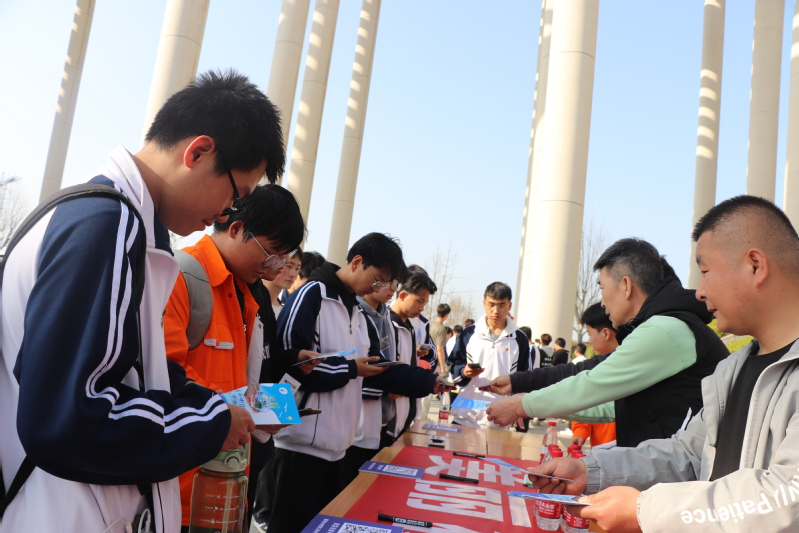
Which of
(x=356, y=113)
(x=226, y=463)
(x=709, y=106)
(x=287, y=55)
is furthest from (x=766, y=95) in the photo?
(x=226, y=463)

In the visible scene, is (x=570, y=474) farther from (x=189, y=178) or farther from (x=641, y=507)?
(x=189, y=178)

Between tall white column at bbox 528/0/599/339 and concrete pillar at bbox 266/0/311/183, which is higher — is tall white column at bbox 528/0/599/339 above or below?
below

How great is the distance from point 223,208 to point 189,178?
13 centimetres

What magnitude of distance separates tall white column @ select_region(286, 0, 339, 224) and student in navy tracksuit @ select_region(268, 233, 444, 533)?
11986 millimetres

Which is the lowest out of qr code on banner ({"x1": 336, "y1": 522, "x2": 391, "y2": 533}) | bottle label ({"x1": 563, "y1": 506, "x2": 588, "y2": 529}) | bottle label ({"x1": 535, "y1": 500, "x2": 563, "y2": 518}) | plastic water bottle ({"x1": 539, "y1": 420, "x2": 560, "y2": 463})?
qr code on banner ({"x1": 336, "y1": 522, "x2": 391, "y2": 533})

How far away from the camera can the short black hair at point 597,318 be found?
4664 mm

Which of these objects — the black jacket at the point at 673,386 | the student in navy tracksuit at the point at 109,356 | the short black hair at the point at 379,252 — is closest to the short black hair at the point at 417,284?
the short black hair at the point at 379,252

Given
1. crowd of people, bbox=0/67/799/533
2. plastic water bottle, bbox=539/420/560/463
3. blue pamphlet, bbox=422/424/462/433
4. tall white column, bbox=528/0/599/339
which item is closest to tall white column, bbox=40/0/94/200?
tall white column, bbox=528/0/599/339

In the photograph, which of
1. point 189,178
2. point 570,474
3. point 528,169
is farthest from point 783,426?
point 528,169

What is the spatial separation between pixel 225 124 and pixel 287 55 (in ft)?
42.4

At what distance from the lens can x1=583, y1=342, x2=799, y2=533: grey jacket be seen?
4.32ft

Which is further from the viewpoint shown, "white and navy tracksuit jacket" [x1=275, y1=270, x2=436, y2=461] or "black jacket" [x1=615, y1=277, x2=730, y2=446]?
"white and navy tracksuit jacket" [x1=275, y1=270, x2=436, y2=461]

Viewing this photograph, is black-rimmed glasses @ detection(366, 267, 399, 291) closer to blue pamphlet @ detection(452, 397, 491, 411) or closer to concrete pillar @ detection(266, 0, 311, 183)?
blue pamphlet @ detection(452, 397, 491, 411)

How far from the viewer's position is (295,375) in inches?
123
